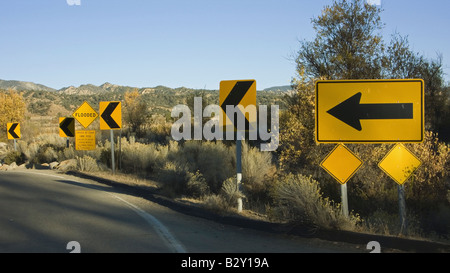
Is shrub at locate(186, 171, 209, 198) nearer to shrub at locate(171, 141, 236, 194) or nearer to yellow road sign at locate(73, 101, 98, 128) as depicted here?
shrub at locate(171, 141, 236, 194)

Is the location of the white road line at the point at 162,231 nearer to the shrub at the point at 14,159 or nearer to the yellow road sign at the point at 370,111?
the yellow road sign at the point at 370,111

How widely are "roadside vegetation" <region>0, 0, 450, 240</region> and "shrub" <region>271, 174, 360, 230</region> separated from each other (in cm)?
2

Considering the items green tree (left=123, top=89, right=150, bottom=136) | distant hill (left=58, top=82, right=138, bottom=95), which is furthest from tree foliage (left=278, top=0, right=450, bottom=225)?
distant hill (left=58, top=82, right=138, bottom=95)

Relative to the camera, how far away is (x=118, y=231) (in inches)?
318

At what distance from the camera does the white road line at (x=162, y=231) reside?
274 inches

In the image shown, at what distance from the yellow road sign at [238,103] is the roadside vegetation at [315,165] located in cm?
162

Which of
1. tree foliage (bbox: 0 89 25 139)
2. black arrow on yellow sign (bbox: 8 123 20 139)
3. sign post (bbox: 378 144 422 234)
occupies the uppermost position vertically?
tree foliage (bbox: 0 89 25 139)

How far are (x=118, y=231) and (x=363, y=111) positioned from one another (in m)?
5.08

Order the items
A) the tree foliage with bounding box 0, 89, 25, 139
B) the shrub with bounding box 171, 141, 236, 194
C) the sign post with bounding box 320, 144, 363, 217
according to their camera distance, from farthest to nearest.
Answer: the tree foliage with bounding box 0, 89, 25, 139 → the shrub with bounding box 171, 141, 236, 194 → the sign post with bounding box 320, 144, 363, 217

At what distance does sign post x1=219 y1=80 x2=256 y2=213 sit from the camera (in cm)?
997

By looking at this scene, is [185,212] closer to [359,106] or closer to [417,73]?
[359,106]

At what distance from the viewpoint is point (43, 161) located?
27453 millimetres

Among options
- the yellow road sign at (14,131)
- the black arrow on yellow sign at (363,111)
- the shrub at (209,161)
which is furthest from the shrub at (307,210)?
the yellow road sign at (14,131)
